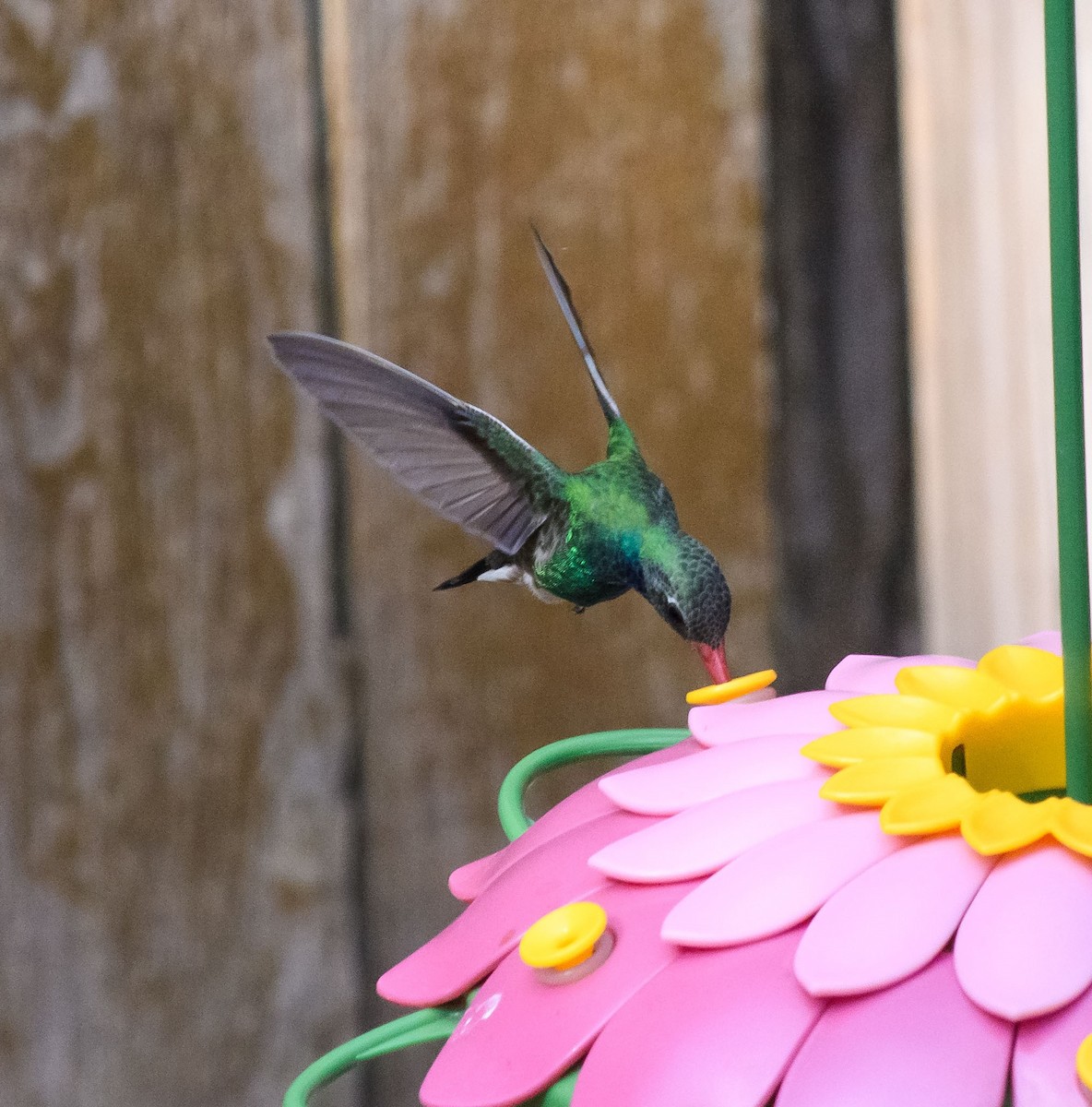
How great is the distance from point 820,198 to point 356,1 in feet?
1.17

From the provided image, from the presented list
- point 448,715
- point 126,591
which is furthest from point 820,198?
point 126,591

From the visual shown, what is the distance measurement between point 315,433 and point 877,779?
637mm

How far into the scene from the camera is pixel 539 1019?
1.10 ft

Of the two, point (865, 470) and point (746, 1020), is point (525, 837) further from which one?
point (865, 470)

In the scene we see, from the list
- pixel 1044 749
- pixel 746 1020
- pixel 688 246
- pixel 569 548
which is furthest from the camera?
pixel 688 246

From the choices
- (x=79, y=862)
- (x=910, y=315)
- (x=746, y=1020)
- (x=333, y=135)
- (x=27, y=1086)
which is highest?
(x=333, y=135)

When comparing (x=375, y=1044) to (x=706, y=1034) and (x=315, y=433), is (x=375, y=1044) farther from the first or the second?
(x=315, y=433)

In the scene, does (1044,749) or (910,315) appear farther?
(910,315)

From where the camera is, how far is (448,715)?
0.96m

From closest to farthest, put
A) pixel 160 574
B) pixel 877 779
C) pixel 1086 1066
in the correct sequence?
pixel 1086 1066, pixel 877 779, pixel 160 574

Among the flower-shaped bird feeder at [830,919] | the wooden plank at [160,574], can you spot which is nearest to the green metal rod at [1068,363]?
the flower-shaped bird feeder at [830,919]

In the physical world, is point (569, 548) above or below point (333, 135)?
below

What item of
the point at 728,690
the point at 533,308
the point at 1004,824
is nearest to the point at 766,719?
the point at 728,690

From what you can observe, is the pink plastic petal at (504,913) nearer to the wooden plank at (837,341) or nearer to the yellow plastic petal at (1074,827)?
the yellow plastic petal at (1074,827)
